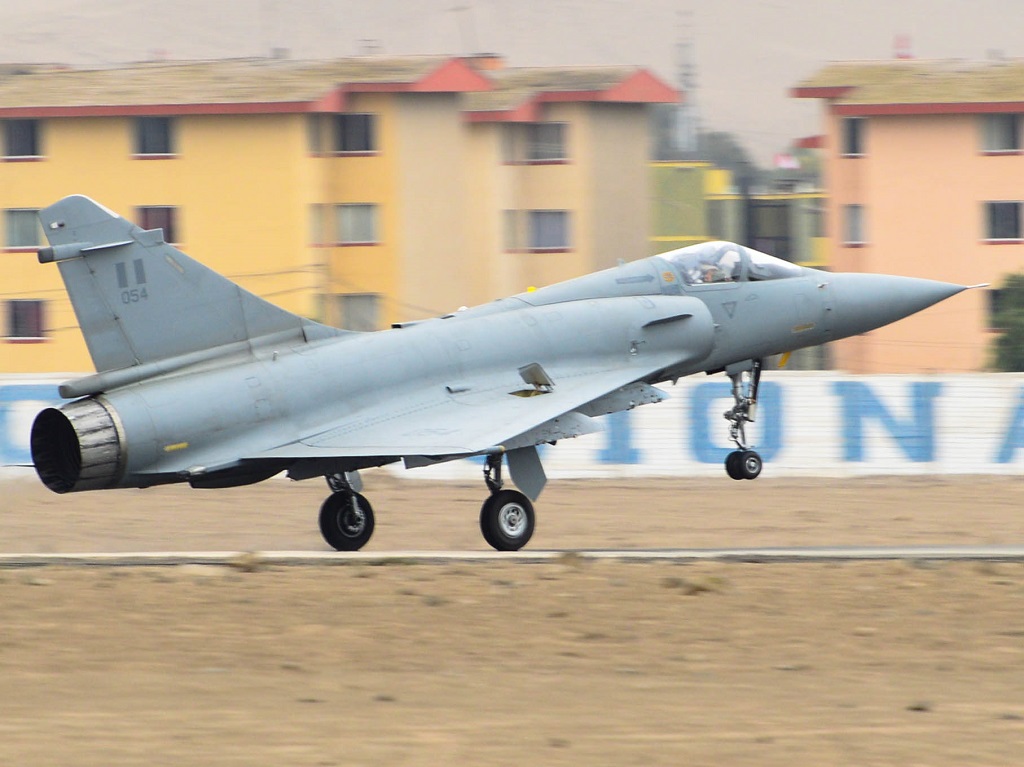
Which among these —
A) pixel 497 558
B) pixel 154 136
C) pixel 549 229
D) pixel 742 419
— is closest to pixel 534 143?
pixel 549 229

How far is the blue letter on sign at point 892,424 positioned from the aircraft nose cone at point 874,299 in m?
6.83

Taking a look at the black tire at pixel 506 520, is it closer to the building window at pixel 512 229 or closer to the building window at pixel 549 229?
the building window at pixel 549 229

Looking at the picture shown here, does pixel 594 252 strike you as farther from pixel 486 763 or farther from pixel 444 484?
pixel 486 763

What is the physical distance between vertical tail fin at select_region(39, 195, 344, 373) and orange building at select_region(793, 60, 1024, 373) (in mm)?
35995

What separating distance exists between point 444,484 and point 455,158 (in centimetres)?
2883

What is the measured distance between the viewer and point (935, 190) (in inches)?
2047

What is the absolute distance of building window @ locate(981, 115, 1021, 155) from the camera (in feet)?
170

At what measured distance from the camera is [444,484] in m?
28.7

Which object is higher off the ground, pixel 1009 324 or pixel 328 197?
pixel 328 197

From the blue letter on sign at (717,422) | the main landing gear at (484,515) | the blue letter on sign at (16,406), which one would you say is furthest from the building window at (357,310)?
the main landing gear at (484,515)

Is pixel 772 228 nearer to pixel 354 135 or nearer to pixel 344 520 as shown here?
pixel 354 135

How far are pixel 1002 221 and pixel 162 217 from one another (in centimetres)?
2812

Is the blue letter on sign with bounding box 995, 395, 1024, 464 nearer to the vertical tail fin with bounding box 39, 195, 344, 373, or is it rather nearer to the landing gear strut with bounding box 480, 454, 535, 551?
the landing gear strut with bounding box 480, 454, 535, 551

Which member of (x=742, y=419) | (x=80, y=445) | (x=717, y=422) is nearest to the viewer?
(x=80, y=445)
